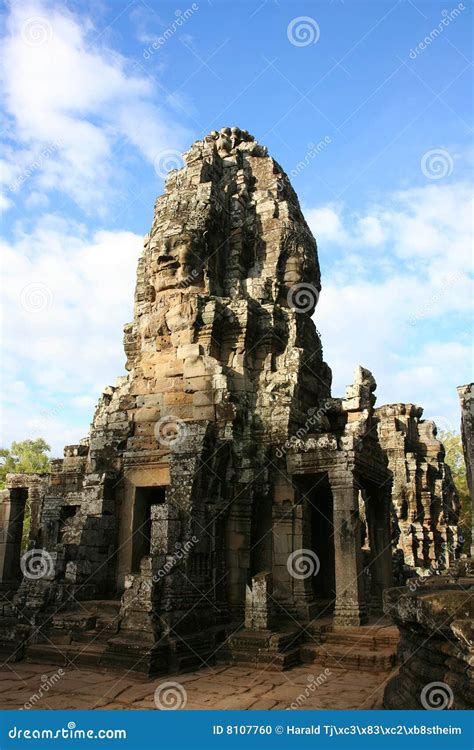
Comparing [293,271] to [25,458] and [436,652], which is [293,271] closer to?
[436,652]

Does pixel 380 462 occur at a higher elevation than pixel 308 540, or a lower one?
higher

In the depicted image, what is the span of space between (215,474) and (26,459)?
2485cm

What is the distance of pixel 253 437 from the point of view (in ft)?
35.9

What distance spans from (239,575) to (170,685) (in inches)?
128

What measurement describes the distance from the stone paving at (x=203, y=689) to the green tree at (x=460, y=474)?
28791 mm

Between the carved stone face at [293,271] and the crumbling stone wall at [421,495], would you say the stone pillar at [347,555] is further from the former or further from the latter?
the crumbling stone wall at [421,495]

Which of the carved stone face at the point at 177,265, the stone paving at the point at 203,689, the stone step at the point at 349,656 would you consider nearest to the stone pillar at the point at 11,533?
Result: the stone paving at the point at 203,689

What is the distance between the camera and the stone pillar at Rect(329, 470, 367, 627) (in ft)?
30.2

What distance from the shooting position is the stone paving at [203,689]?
6.25 metres

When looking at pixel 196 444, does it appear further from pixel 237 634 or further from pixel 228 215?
pixel 228 215

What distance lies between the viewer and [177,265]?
12266 millimetres

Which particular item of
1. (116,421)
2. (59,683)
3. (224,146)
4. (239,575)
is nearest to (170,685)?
(59,683)

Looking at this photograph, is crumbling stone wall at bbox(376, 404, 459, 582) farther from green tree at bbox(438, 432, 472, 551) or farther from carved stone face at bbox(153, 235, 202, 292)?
carved stone face at bbox(153, 235, 202, 292)

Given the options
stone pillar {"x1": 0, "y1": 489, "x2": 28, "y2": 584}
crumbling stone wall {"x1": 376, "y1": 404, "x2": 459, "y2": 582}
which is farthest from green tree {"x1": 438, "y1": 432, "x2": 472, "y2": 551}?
stone pillar {"x1": 0, "y1": 489, "x2": 28, "y2": 584}
